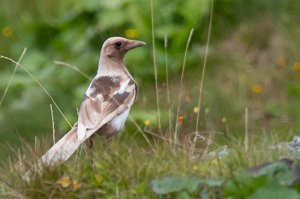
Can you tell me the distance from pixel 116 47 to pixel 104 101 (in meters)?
0.64

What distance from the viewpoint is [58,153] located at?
6793 millimetres

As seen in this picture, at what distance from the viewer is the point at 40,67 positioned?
1227 cm

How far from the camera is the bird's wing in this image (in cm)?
739

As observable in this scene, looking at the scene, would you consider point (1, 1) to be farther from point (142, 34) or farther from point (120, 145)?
point (120, 145)

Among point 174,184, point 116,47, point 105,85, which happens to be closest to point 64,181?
point 174,184

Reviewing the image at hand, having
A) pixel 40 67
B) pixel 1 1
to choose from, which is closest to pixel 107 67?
pixel 40 67

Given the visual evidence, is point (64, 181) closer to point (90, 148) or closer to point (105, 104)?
point (90, 148)

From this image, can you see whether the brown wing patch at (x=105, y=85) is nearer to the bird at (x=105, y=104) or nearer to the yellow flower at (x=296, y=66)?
the bird at (x=105, y=104)

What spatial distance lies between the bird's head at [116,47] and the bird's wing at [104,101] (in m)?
0.22

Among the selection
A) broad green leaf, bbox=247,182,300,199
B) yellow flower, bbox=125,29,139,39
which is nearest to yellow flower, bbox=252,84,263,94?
yellow flower, bbox=125,29,139,39

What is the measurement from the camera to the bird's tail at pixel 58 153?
6609mm

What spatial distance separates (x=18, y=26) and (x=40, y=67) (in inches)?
55.3

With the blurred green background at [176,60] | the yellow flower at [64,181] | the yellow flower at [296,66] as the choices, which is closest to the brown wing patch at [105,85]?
the yellow flower at [64,181]

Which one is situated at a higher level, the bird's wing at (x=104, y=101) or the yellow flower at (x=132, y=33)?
the bird's wing at (x=104, y=101)
